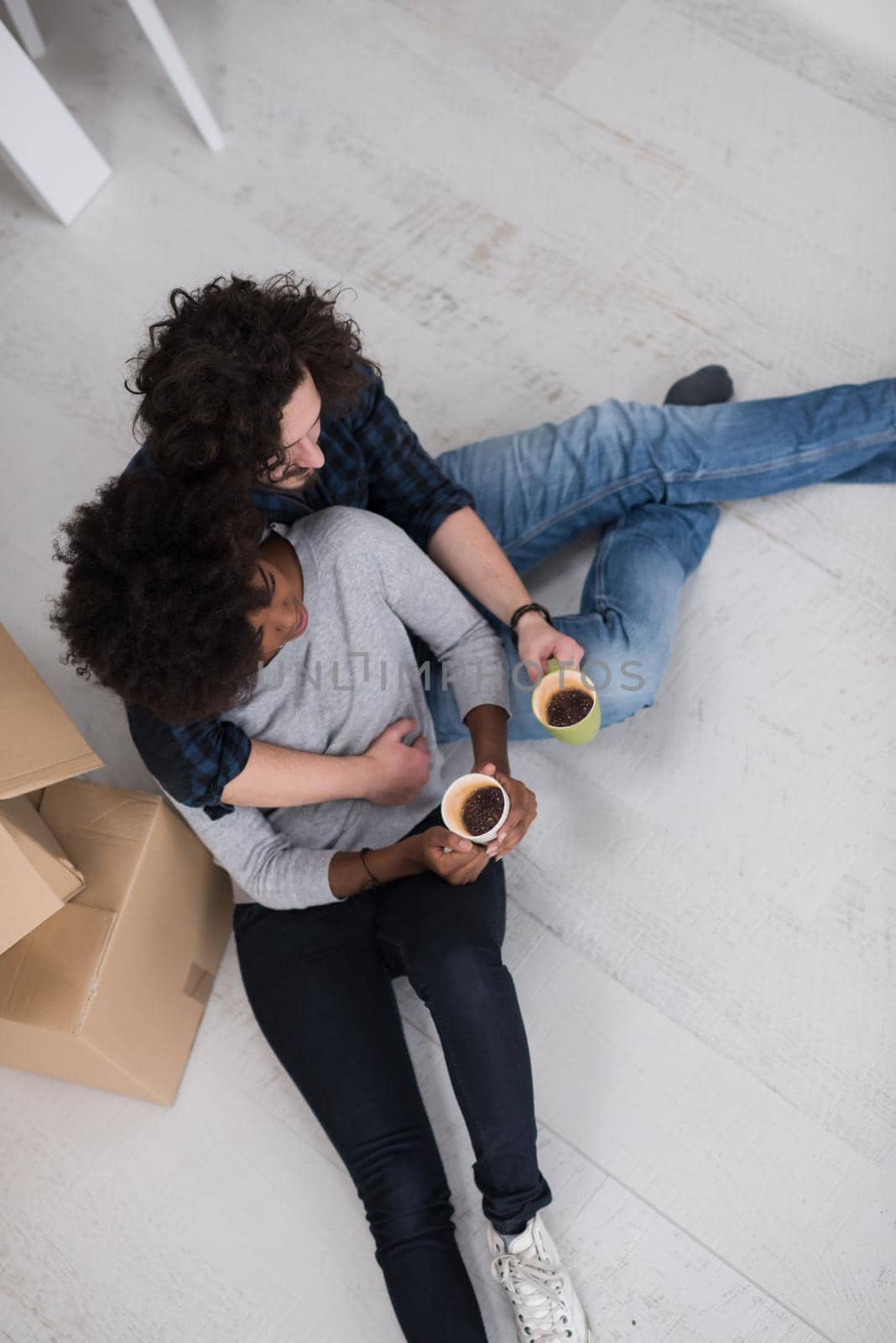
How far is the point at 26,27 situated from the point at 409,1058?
217cm

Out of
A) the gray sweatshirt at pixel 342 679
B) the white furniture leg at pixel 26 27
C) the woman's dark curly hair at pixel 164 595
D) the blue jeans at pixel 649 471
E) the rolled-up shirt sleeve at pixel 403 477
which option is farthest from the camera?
the white furniture leg at pixel 26 27

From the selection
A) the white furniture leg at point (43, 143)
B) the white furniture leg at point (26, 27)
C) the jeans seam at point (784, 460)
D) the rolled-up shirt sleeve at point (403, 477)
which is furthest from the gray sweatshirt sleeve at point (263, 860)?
the white furniture leg at point (26, 27)

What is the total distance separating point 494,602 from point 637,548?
0.29m

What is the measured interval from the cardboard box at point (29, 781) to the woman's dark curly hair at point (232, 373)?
1.13ft

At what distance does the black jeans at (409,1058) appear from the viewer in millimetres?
1281

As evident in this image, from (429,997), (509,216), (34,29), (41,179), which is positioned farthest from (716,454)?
(34,29)

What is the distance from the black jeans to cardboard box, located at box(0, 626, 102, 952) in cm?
29

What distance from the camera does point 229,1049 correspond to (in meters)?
1.59

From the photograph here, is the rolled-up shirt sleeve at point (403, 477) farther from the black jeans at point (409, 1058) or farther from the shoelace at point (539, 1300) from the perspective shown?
the shoelace at point (539, 1300)

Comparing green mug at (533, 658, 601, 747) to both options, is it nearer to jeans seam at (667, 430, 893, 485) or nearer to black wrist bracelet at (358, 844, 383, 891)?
black wrist bracelet at (358, 844, 383, 891)

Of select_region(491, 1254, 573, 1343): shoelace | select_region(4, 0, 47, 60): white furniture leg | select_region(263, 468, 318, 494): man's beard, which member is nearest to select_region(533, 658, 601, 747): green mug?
select_region(263, 468, 318, 494): man's beard

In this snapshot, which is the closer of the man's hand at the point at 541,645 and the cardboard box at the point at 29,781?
the cardboard box at the point at 29,781

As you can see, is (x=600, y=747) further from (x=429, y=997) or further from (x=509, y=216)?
(x=509, y=216)

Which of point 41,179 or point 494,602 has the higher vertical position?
point 41,179
